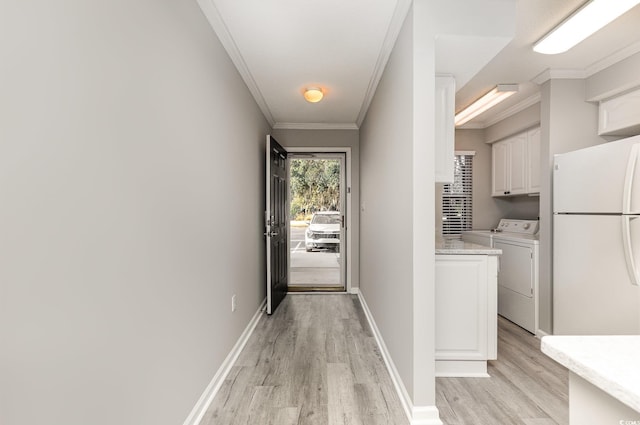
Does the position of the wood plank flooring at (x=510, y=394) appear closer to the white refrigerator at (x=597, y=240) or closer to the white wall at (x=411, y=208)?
the white wall at (x=411, y=208)

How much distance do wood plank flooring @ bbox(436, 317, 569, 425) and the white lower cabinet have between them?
0.65 ft

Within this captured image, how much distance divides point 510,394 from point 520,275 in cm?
150

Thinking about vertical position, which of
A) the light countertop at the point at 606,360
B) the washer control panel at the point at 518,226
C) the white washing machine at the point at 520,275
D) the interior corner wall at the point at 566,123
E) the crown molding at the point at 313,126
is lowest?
the white washing machine at the point at 520,275

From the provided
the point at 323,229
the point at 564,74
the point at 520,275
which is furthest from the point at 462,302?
the point at 323,229

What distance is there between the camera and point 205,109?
6.64ft

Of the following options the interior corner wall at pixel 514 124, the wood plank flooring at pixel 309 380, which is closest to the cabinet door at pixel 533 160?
the interior corner wall at pixel 514 124

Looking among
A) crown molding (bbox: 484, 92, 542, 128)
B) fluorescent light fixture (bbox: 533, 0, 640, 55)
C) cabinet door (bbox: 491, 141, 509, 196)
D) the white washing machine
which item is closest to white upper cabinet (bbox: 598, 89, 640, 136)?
crown molding (bbox: 484, 92, 542, 128)

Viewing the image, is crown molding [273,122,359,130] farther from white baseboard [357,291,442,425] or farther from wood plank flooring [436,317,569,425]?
wood plank flooring [436,317,569,425]

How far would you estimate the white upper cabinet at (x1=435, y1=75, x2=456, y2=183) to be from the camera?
2311 mm

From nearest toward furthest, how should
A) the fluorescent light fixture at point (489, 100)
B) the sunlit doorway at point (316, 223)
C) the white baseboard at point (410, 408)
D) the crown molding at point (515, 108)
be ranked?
the white baseboard at point (410, 408) → the fluorescent light fixture at point (489, 100) → the crown molding at point (515, 108) → the sunlit doorway at point (316, 223)

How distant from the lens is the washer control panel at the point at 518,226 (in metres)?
3.70

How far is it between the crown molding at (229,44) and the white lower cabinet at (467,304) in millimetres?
2199

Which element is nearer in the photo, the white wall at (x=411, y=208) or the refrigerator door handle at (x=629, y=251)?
the white wall at (x=411, y=208)

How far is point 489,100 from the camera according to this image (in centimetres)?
347
